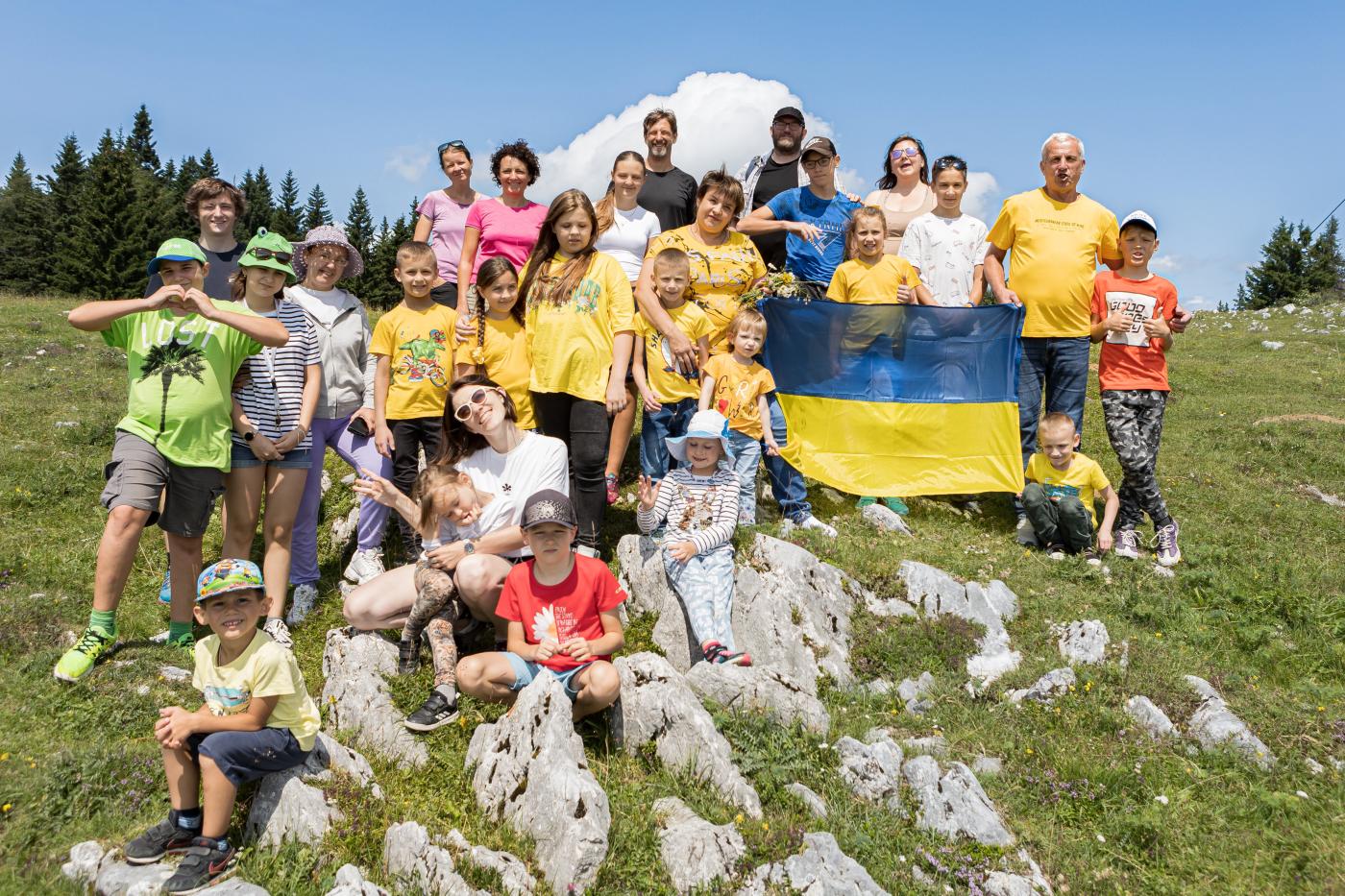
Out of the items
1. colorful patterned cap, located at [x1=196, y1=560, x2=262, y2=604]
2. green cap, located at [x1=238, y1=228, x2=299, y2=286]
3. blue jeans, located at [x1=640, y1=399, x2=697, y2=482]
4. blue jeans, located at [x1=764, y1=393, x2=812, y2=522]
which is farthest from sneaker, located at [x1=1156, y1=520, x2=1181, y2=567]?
green cap, located at [x1=238, y1=228, x2=299, y2=286]

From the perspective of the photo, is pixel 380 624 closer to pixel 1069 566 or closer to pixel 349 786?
pixel 349 786

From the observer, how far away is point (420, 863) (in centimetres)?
425

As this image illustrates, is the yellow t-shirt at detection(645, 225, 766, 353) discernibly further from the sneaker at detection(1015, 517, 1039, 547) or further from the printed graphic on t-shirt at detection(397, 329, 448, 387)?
the sneaker at detection(1015, 517, 1039, 547)

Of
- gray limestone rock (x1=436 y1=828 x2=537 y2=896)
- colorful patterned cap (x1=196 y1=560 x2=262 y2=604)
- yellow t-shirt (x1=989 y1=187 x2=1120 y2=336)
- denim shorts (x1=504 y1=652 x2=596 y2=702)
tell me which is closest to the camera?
gray limestone rock (x1=436 y1=828 x2=537 y2=896)

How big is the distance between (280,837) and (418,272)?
4.97m

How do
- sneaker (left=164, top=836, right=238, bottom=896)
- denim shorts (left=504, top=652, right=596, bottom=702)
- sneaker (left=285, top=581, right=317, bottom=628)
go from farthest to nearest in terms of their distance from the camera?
sneaker (left=285, top=581, right=317, bottom=628)
denim shorts (left=504, top=652, right=596, bottom=702)
sneaker (left=164, top=836, right=238, bottom=896)

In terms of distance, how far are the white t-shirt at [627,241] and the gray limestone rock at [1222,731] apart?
6313mm

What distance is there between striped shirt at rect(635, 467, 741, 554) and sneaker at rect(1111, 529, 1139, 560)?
468 cm

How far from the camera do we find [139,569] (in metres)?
8.28

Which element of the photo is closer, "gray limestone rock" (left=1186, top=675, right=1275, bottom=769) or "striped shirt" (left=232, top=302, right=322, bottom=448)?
"gray limestone rock" (left=1186, top=675, right=1275, bottom=769)

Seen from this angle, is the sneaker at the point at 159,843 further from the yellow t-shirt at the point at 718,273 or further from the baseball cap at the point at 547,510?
the yellow t-shirt at the point at 718,273

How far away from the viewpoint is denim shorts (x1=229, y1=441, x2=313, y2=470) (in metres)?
6.72

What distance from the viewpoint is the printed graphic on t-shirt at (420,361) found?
24.9ft

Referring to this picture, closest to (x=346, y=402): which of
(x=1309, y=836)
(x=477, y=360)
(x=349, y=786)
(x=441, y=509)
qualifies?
(x=477, y=360)
